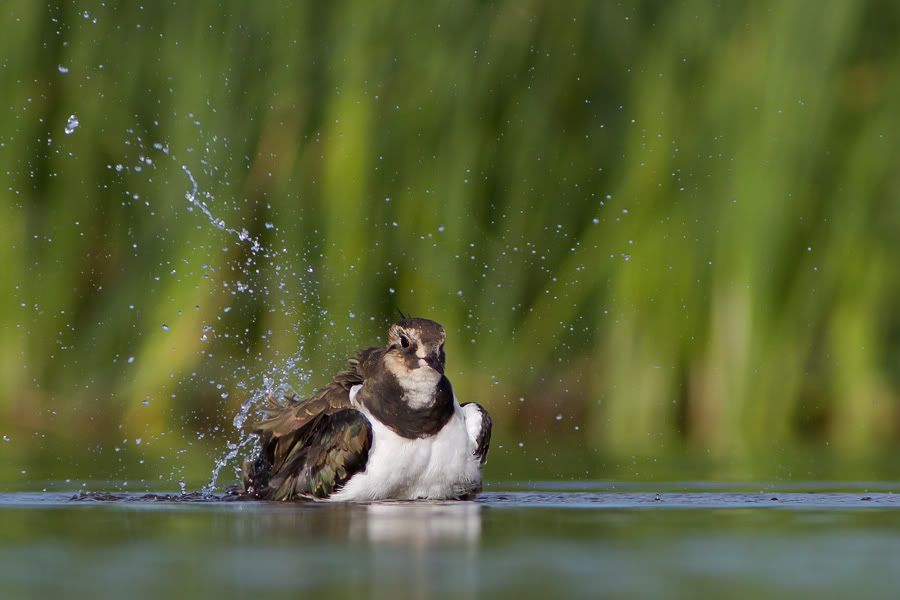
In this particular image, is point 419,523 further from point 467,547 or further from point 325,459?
point 325,459

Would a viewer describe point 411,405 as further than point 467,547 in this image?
Yes

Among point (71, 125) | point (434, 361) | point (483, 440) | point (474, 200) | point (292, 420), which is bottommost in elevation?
point (483, 440)

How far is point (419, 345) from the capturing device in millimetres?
7668

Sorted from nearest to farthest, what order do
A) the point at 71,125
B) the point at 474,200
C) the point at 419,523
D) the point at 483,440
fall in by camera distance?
1. the point at 419,523
2. the point at 483,440
3. the point at 71,125
4. the point at 474,200

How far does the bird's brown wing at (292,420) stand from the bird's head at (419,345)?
19 centimetres

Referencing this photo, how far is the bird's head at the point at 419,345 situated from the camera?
7.63m

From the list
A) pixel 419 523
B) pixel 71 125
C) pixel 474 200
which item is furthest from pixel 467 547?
pixel 71 125

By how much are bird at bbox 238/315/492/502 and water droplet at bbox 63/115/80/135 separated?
291 centimetres

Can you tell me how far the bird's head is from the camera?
7.63 m

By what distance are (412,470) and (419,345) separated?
61 cm

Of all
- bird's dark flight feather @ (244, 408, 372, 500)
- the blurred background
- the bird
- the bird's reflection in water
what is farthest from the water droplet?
the bird's reflection in water

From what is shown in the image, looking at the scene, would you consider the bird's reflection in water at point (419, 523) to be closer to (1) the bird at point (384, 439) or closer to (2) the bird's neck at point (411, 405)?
(1) the bird at point (384, 439)

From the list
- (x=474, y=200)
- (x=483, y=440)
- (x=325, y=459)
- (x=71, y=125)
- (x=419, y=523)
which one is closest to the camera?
(x=419, y=523)

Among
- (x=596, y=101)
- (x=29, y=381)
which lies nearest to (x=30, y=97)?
(x=29, y=381)
